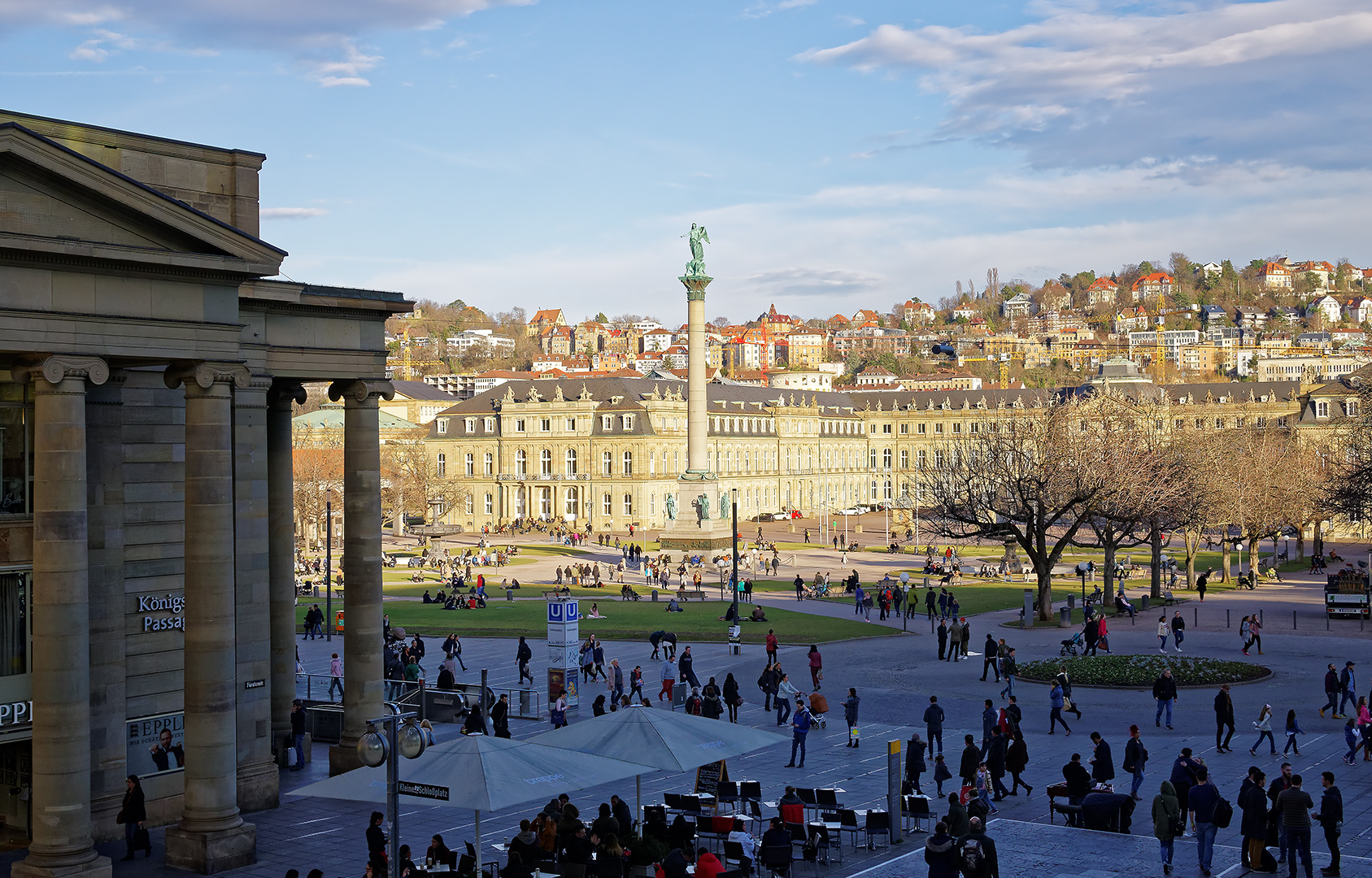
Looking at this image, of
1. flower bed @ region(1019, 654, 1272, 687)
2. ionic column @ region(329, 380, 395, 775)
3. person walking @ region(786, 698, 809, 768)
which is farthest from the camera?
flower bed @ region(1019, 654, 1272, 687)

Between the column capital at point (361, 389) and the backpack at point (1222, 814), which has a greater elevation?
the column capital at point (361, 389)

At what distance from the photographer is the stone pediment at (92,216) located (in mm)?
19078

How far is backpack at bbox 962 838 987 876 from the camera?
18.3 metres

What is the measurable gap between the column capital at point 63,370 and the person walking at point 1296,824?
61.8 ft

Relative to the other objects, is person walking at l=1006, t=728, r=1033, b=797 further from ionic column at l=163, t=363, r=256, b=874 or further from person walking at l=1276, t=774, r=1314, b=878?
ionic column at l=163, t=363, r=256, b=874

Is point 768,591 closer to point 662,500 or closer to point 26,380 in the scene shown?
point 26,380

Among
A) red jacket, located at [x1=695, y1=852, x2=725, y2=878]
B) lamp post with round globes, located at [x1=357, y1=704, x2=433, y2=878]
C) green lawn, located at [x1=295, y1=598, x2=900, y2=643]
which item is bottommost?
green lawn, located at [x1=295, y1=598, x2=900, y2=643]

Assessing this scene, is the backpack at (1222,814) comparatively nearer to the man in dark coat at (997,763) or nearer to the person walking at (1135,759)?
the person walking at (1135,759)

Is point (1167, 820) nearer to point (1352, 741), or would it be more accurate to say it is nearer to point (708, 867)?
point (708, 867)

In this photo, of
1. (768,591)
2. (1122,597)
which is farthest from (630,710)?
(768,591)

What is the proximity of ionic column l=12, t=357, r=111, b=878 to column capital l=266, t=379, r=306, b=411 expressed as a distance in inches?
289

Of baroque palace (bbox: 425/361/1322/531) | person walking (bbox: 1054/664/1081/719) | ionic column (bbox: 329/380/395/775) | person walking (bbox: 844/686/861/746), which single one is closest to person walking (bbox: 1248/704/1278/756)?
person walking (bbox: 1054/664/1081/719)

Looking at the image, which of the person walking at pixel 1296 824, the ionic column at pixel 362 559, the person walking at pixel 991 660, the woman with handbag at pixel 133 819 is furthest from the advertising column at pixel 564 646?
the person walking at pixel 1296 824

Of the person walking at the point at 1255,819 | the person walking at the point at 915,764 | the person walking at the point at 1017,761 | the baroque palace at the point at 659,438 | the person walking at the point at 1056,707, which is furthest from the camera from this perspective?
the baroque palace at the point at 659,438
